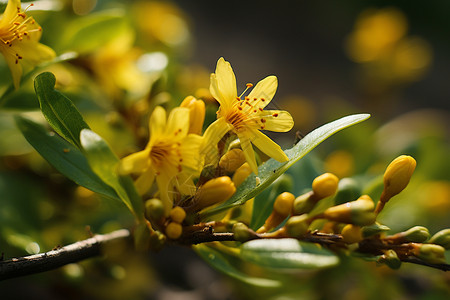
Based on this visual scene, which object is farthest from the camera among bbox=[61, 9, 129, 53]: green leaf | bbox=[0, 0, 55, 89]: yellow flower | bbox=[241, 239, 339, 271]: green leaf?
bbox=[61, 9, 129, 53]: green leaf

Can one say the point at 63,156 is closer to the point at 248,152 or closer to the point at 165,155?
the point at 165,155

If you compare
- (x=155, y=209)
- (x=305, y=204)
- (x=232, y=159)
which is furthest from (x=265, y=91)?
(x=155, y=209)

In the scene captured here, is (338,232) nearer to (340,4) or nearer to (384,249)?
(384,249)

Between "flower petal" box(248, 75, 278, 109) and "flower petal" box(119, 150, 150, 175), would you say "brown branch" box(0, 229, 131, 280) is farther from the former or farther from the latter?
"flower petal" box(248, 75, 278, 109)

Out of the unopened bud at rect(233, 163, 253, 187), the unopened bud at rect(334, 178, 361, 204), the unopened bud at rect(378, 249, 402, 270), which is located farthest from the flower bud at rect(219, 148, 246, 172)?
the unopened bud at rect(378, 249, 402, 270)

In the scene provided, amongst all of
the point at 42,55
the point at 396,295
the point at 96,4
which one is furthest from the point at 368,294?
the point at 96,4

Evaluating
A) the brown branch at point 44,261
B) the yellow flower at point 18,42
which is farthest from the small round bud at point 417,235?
the yellow flower at point 18,42

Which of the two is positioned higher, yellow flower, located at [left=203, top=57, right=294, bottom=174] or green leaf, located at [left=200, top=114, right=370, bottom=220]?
yellow flower, located at [left=203, top=57, right=294, bottom=174]
